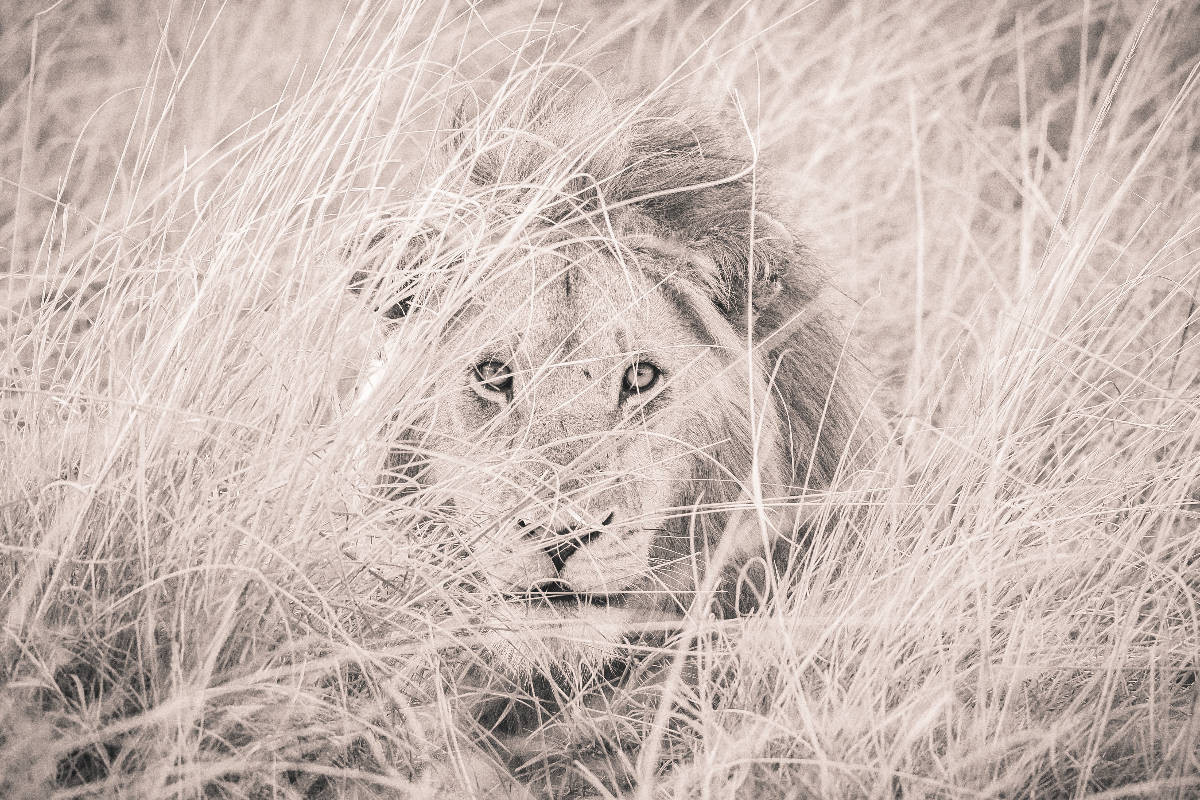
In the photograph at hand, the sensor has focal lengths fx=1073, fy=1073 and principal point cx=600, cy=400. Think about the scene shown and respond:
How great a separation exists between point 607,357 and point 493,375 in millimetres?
370

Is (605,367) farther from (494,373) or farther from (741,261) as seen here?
(741,261)

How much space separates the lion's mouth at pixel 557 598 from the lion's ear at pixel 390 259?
0.75 metres

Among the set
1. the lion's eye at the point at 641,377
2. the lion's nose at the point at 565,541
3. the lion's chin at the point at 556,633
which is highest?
the lion's eye at the point at 641,377

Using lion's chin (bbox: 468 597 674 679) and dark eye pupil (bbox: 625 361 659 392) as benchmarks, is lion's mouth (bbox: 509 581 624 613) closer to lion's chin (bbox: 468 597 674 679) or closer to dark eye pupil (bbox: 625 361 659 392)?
lion's chin (bbox: 468 597 674 679)

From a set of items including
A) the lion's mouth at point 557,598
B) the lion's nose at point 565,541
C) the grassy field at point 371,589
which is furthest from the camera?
the lion's mouth at point 557,598

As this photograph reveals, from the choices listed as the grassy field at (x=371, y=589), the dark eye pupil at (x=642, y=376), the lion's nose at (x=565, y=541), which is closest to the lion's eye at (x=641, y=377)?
the dark eye pupil at (x=642, y=376)

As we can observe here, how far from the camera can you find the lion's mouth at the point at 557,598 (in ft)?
8.21

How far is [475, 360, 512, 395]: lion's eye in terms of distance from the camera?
2.91 metres

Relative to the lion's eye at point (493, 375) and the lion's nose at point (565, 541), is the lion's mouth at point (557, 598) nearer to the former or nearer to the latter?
the lion's nose at point (565, 541)

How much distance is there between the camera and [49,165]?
5.28 m

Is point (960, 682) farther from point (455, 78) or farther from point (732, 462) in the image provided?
point (455, 78)

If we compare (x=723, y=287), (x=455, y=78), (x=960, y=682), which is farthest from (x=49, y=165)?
(x=960, y=682)

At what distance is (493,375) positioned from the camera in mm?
2920

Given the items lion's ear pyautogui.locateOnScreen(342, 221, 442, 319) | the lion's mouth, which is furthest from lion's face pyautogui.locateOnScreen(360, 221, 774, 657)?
lion's ear pyautogui.locateOnScreen(342, 221, 442, 319)
